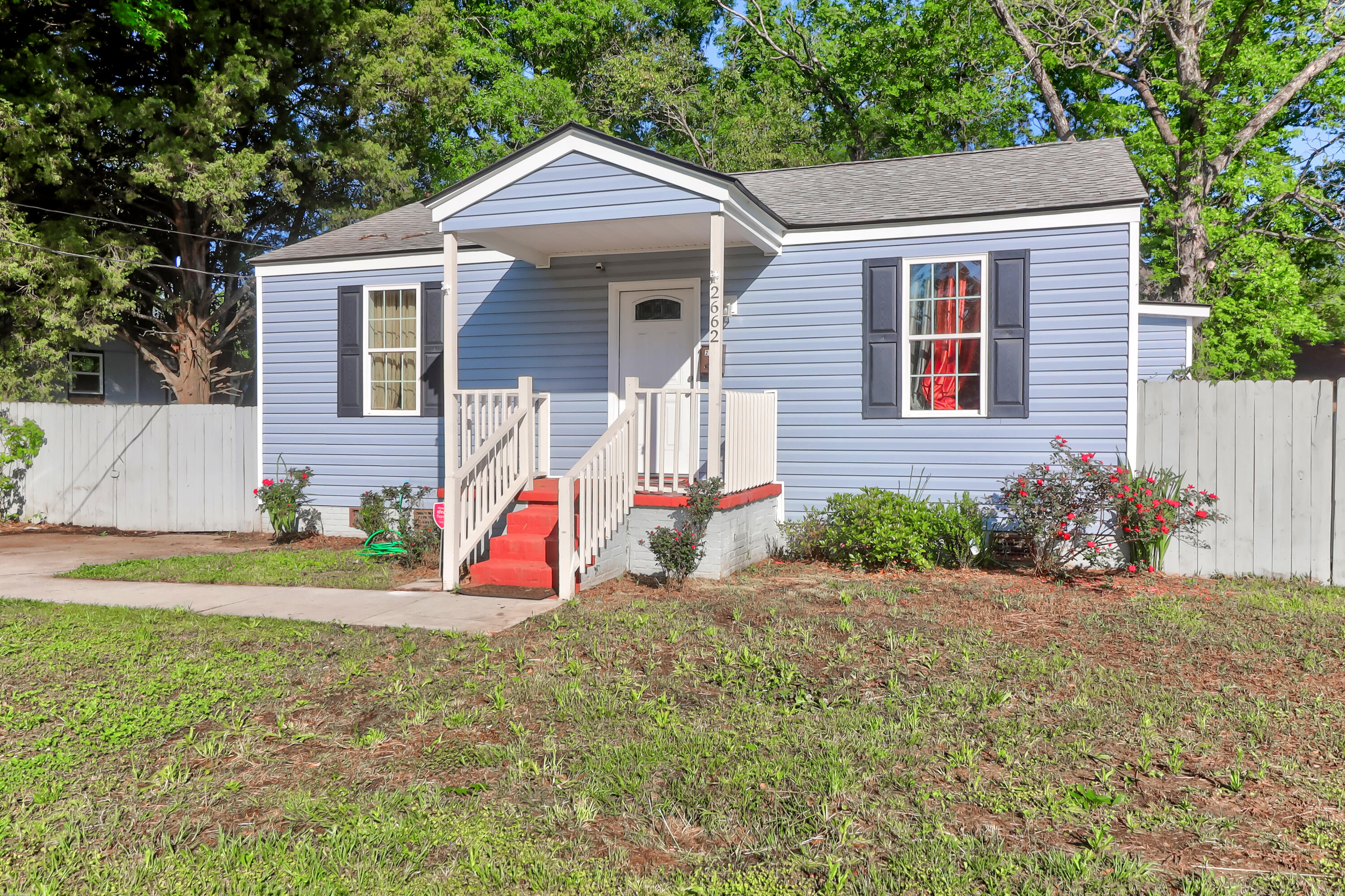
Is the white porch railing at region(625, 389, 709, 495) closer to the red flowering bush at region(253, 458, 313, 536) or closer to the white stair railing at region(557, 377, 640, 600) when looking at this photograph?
the white stair railing at region(557, 377, 640, 600)

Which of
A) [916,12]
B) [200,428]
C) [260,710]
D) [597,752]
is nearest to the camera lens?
[597,752]

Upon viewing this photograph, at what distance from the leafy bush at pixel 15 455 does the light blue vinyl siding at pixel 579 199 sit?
786cm

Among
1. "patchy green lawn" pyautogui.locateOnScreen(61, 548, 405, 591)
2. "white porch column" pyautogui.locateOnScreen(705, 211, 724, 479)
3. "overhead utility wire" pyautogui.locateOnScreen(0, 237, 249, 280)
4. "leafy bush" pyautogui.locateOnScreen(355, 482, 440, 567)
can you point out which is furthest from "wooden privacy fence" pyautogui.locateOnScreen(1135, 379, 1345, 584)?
"overhead utility wire" pyautogui.locateOnScreen(0, 237, 249, 280)

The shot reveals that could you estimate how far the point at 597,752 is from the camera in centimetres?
371

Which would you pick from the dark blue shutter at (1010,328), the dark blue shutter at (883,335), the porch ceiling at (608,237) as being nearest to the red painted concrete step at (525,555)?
the porch ceiling at (608,237)

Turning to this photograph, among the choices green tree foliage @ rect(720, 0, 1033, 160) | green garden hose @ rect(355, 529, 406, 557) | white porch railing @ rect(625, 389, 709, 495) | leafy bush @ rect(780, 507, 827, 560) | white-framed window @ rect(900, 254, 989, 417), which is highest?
green tree foliage @ rect(720, 0, 1033, 160)

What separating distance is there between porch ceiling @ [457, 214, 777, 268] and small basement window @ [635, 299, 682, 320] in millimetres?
545

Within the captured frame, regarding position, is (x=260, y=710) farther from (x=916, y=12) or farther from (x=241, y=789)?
(x=916, y=12)

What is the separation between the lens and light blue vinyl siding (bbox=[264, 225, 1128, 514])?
788cm

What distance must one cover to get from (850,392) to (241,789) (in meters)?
6.56

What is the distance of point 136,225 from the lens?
15.9 m

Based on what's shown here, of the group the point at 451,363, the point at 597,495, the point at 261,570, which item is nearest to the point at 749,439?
the point at 597,495

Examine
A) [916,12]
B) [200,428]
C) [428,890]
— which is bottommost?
[428,890]

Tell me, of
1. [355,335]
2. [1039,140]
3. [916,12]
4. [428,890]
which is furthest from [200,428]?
[1039,140]
